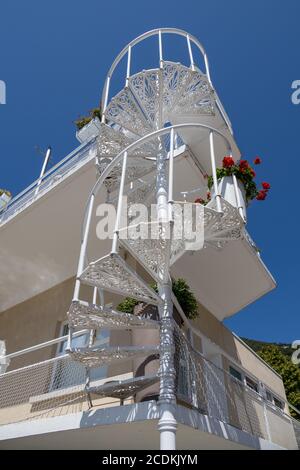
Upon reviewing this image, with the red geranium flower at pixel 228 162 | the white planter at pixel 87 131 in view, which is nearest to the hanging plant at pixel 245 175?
the red geranium flower at pixel 228 162

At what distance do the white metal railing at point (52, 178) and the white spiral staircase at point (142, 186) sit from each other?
0.83 meters

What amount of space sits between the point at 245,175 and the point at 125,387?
3.12 m

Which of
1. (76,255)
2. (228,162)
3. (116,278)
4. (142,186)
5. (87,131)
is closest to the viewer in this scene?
(116,278)

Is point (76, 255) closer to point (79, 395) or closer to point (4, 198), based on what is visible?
point (79, 395)

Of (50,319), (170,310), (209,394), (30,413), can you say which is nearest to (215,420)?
(209,394)

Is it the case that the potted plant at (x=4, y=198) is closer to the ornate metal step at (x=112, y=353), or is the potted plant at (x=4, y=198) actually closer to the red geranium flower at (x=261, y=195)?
the ornate metal step at (x=112, y=353)

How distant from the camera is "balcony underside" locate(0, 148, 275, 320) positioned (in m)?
6.46

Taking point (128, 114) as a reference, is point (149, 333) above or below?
below

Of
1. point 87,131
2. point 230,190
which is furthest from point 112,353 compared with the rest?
point 87,131

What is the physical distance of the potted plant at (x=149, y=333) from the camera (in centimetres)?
384

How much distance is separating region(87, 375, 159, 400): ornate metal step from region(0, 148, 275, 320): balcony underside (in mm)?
3243

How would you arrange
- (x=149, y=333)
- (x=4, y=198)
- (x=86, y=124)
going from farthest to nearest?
(x=86, y=124), (x=4, y=198), (x=149, y=333)

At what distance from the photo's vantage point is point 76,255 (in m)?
7.48
